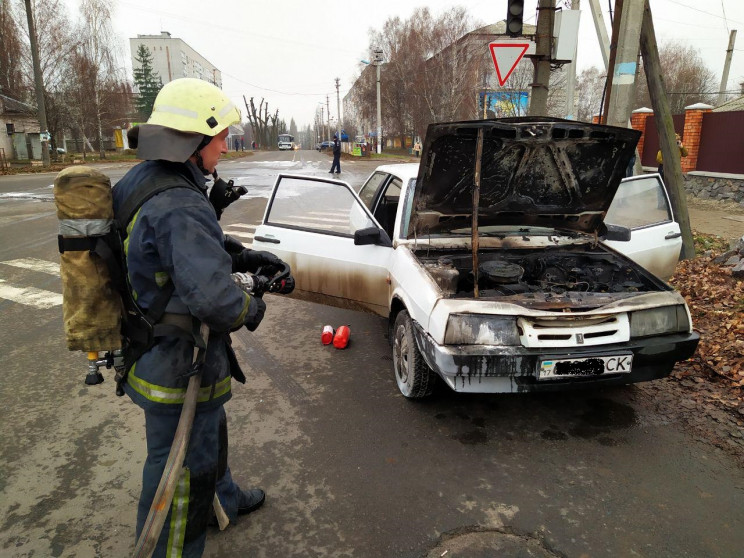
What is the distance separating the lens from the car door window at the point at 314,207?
4570 mm

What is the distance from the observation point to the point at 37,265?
7367 mm

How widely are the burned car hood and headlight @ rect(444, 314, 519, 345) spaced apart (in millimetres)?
935

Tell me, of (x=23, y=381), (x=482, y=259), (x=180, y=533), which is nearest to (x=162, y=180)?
(x=180, y=533)

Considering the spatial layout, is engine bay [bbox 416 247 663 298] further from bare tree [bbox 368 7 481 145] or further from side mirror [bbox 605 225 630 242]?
bare tree [bbox 368 7 481 145]

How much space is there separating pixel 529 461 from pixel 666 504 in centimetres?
69

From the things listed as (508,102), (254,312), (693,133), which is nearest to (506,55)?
(254,312)

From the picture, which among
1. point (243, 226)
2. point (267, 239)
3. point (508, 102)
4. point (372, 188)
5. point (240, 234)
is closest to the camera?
point (267, 239)

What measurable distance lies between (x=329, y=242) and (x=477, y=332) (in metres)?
1.97

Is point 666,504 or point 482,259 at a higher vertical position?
point 482,259

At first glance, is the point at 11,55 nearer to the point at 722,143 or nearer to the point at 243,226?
the point at 243,226

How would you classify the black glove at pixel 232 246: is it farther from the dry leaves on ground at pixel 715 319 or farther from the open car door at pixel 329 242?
Result: the dry leaves on ground at pixel 715 319

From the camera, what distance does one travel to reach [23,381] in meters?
3.92

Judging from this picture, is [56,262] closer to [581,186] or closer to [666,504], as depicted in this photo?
[581,186]

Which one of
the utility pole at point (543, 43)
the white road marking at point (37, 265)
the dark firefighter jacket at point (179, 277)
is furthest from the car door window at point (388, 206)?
the white road marking at point (37, 265)
